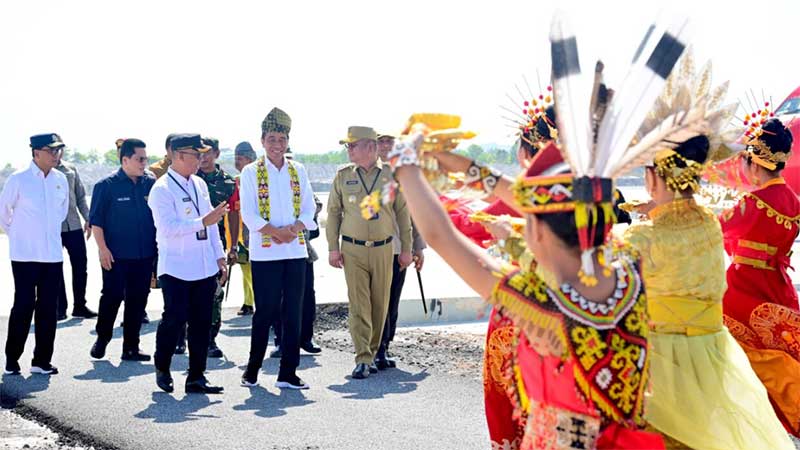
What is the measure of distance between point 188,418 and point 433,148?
15.5 feet

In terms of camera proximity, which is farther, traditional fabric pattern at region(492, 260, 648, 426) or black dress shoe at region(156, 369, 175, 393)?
black dress shoe at region(156, 369, 175, 393)

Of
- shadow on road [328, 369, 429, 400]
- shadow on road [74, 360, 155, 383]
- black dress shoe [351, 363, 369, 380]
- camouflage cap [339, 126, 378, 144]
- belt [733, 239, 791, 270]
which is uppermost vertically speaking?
camouflage cap [339, 126, 378, 144]

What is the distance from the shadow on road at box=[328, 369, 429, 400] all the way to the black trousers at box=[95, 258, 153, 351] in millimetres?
2140

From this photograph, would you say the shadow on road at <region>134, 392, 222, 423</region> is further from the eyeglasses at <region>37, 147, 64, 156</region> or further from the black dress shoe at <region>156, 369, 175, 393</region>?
the eyeglasses at <region>37, 147, 64, 156</region>

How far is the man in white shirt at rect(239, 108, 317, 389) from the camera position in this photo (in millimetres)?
8406

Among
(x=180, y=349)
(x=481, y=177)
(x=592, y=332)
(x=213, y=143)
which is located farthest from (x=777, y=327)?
(x=213, y=143)

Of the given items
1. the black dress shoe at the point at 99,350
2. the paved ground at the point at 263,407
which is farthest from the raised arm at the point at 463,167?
the black dress shoe at the point at 99,350

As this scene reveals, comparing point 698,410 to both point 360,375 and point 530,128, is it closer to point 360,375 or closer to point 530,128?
point 530,128

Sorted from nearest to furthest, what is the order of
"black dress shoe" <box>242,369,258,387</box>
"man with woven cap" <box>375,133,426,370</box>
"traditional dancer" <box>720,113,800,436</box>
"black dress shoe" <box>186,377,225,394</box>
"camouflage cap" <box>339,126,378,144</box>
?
"traditional dancer" <box>720,113,800,436</box> < "black dress shoe" <box>186,377,225,394</box> < "black dress shoe" <box>242,369,258,387</box> < "camouflage cap" <box>339,126,378,144</box> < "man with woven cap" <box>375,133,426,370</box>

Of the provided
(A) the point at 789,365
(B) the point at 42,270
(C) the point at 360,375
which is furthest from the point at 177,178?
(A) the point at 789,365

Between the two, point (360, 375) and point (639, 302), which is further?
point (360, 375)

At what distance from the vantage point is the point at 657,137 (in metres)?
3.60

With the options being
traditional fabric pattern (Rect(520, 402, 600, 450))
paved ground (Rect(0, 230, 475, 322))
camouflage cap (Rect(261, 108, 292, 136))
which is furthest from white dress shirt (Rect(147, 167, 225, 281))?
traditional fabric pattern (Rect(520, 402, 600, 450))

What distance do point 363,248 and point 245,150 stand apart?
2977 millimetres
